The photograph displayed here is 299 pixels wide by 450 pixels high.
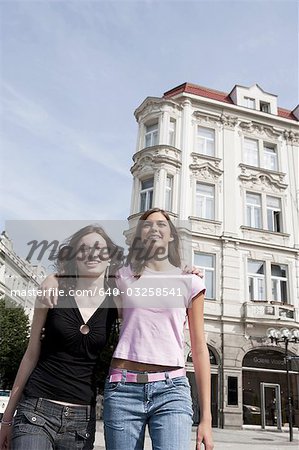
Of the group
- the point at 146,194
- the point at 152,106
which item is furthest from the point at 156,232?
the point at 152,106

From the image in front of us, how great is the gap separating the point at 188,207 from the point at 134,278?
1474 centimetres

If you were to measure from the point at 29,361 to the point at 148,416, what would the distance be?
65cm

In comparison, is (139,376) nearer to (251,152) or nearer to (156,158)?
(156,158)

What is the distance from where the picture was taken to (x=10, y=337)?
23.0 metres

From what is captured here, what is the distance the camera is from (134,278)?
2.30m

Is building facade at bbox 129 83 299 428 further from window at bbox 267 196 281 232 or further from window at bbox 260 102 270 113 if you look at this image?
window at bbox 260 102 270 113

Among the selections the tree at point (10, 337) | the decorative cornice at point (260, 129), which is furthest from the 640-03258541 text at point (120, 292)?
the tree at point (10, 337)

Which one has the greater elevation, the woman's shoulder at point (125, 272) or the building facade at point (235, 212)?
the building facade at point (235, 212)

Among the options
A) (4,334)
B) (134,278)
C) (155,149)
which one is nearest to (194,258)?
(155,149)

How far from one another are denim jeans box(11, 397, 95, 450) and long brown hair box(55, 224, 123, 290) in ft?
1.98

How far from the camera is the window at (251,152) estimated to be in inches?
749

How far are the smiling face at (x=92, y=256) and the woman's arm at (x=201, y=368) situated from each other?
0.55m

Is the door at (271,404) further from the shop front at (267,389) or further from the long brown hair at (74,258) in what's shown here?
the long brown hair at (74,258)

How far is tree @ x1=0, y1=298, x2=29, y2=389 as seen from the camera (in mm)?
22578
